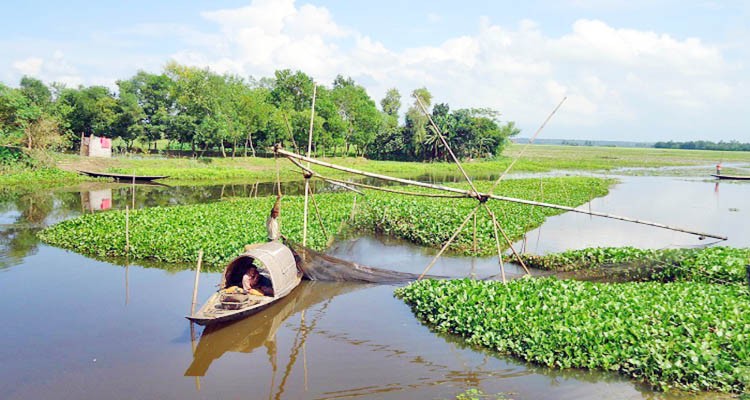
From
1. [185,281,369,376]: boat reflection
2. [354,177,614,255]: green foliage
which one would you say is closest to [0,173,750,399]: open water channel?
[185,281,369,376]: boat reflection

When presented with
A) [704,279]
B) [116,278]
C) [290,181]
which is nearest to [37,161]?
[290,181]

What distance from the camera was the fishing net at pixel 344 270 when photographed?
1248cm

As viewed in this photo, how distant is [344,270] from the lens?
41.6 feet

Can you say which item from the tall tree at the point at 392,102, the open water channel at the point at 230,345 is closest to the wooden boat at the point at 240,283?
the open water channel at the point at 230,345

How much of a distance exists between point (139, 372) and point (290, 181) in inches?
1313

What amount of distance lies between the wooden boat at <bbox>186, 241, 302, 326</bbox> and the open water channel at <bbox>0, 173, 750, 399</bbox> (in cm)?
49

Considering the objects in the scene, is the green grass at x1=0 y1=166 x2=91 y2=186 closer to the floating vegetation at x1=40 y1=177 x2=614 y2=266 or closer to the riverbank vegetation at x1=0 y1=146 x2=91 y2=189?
the riverbank vegetation at x1=0 y1=146 x2=91 y2=189

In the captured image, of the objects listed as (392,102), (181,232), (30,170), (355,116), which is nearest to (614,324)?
(181,232)

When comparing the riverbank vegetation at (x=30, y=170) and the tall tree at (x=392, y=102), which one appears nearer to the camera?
the riverbank vegetation at (x=30, y=170)

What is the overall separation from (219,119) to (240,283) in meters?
34.2

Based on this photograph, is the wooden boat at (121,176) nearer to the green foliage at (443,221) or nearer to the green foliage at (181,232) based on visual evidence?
the green foliage at (181,232)

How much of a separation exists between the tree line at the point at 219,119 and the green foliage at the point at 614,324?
22845mm

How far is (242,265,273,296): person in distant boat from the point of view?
10.8 metres

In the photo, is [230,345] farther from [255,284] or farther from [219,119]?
[219,119]
